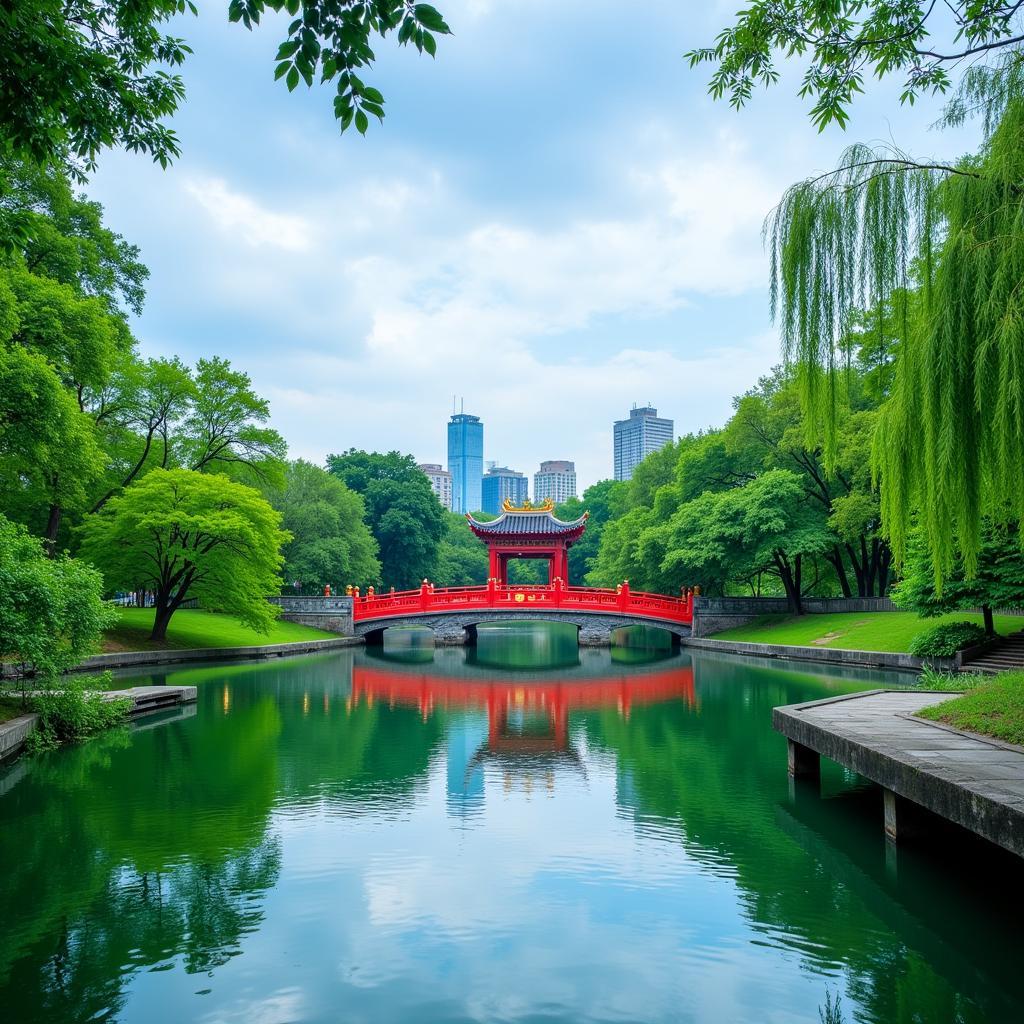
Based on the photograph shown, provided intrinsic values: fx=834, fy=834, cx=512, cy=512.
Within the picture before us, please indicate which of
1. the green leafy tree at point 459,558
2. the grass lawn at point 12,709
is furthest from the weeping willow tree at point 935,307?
the green leafy tree at point 459,558

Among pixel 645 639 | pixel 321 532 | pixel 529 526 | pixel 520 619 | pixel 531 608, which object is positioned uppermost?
pixel 529 526

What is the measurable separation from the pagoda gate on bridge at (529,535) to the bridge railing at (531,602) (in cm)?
405

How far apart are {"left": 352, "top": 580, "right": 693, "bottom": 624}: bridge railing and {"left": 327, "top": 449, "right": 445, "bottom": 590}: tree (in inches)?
631

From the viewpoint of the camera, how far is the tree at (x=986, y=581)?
58.1 feet

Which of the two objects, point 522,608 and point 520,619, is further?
point 520,619

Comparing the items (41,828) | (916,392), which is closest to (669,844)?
(916,392)

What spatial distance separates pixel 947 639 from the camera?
20344 mm

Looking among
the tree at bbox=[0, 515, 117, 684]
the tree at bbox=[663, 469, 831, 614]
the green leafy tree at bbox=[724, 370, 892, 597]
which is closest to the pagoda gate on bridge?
the tree at bbox=[663, 469, 831, 614]

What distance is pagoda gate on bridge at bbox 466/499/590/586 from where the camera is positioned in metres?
40.4

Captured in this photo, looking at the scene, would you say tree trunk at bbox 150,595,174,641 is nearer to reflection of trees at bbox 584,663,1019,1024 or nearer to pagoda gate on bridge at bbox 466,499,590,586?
pagoda gate on bridge at bbox 466,499,590,586

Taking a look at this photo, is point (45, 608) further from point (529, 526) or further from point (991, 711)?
point (529, 526)

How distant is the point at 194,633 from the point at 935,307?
89.7 ft

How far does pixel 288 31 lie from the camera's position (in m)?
4.41

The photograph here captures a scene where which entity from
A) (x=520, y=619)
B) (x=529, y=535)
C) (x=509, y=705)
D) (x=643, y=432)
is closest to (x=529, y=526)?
(x=529, y=535)
